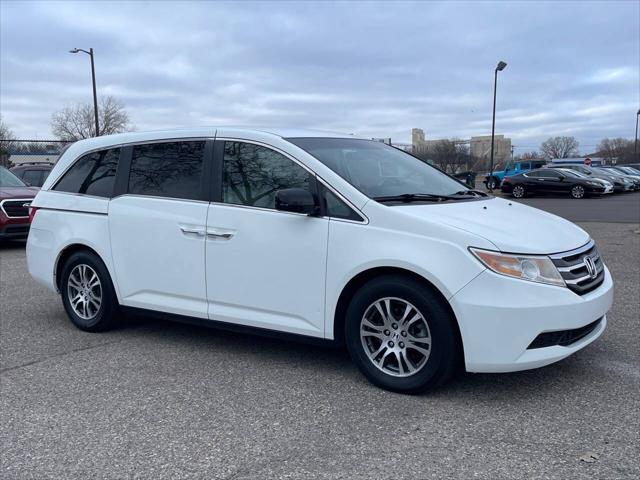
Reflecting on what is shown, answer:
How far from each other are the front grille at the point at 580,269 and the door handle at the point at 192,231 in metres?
2.54

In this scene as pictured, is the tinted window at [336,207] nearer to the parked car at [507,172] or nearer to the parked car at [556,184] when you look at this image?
the parked car at [556,184]

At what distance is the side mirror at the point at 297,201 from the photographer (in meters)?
4.25

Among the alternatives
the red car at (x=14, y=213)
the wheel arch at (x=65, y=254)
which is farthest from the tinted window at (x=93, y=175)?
the red car at (x=14, y=213)

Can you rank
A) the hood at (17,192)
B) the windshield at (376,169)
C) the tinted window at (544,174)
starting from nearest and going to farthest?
the windshield at (376,169), the hood at (17,192), the tinted window at (544,174)

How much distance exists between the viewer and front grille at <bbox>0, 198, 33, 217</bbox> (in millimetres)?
11789

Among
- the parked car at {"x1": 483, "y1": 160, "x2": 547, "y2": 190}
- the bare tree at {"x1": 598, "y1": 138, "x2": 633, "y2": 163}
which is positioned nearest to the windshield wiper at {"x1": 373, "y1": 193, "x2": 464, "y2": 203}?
the parked car at {"x1": 483, "y1": 160, "x2": 547, "y2": 190}

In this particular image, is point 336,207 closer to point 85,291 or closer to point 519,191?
point 85,291

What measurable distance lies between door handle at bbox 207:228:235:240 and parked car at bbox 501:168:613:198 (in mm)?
25619

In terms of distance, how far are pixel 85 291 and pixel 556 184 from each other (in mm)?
25641

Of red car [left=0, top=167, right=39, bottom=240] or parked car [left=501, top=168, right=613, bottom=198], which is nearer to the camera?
red car [left=0, top=167, right=39, bottom=240]

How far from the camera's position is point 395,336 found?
4105 millimetres

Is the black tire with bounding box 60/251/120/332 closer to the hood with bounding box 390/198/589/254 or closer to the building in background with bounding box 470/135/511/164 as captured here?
the hood with bounding box 390/198/589/254

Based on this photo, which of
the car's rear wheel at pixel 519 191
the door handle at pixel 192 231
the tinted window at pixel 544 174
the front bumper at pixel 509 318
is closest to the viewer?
the front bumper at pixel 509 318

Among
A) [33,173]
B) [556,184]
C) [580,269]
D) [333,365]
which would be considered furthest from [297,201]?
[556,184]
